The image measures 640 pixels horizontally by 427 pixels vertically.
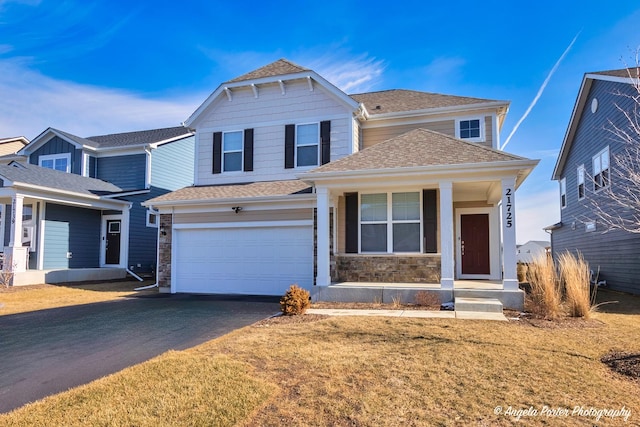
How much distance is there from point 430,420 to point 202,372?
8.58 ft

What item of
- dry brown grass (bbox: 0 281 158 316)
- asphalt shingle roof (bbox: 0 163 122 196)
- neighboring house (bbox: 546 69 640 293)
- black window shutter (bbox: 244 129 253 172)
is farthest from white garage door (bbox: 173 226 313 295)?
neighboring house (bbox: 546 69 640 293)

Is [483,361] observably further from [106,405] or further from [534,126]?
[534,126]

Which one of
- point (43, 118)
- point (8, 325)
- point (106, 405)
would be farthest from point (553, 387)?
point (43, 118)

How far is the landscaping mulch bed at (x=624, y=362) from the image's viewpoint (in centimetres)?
469

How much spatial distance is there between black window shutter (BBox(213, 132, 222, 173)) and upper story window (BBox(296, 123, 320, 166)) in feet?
9.30

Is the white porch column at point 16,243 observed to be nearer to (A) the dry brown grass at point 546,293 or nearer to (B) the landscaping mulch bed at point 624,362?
(A) the dry brown grass at point 546,293

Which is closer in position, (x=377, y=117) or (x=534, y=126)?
(x=377, y=117)

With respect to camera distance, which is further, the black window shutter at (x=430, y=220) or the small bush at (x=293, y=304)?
the black window shutter at (x=430, y=220)

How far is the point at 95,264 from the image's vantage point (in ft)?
57.5

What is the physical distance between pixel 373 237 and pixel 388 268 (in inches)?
37.9

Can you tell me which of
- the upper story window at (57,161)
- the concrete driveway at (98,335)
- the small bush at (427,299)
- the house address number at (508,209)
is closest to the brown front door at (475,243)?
the house address number at (508,209)

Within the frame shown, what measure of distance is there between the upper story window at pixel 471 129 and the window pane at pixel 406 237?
13.3ft

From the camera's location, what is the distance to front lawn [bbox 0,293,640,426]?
11.9ft

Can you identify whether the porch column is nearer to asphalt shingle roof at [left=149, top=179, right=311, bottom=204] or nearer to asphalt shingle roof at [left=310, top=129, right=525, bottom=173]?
asphalt shingle roof at [left=310, top=129, right=525, bottom=173]
